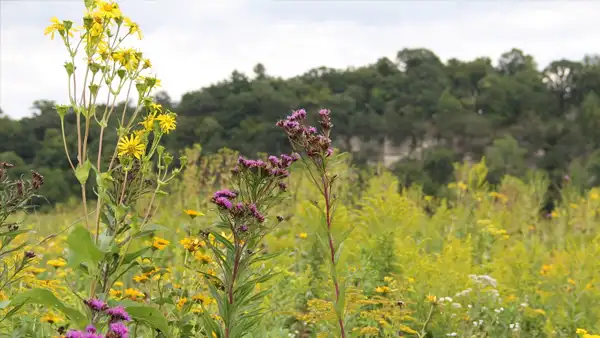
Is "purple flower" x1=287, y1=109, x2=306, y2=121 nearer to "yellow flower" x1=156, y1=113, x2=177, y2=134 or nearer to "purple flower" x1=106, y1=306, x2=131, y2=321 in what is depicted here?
"yellow flower" x1=156, y1=113, x2=177, y2=134

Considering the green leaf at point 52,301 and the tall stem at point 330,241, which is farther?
the tall stem at point 330,241

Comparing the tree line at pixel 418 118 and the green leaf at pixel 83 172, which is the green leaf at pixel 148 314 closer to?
the green leaf at pixel 83 172

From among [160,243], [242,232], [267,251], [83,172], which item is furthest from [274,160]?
[267,251]

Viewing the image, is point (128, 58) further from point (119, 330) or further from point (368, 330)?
point (368, 330)

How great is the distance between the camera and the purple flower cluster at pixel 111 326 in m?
1.30

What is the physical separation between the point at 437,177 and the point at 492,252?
17156mm

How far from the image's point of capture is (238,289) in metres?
2.13

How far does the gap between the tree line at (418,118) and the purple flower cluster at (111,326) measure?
19.7m

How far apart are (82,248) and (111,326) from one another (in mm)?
438

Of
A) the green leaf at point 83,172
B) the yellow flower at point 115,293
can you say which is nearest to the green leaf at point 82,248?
the green leaf at point 83,172

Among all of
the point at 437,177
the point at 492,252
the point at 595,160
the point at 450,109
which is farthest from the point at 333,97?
the point at 492,252

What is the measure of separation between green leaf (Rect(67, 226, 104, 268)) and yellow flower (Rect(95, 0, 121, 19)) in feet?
2.80

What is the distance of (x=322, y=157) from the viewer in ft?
7.17

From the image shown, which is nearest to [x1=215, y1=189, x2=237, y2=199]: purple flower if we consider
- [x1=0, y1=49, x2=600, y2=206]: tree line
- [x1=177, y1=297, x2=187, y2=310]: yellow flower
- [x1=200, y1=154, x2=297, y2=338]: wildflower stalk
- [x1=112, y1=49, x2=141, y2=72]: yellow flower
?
[x1=200, y1=154, x2=297, y2=338]: wildflower stalk
